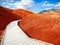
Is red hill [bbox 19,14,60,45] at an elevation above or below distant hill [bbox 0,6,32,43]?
above

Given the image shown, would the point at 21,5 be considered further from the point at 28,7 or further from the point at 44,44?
the point at 44,44

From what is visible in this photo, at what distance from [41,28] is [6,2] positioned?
143 centimetres

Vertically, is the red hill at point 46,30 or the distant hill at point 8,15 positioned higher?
the red hill at point 46,30

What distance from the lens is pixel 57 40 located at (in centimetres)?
179

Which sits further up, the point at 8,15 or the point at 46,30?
the point at 46,30

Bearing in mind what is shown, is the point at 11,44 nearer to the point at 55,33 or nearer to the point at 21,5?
the point at 55,33

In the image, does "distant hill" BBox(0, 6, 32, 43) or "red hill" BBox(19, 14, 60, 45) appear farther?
"distant hill" BBox(0, 6, 32, 43)

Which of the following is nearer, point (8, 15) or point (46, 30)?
point (46, 30)

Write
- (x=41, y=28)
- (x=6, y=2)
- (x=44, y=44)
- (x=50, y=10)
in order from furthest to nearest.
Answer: (x=6, y=2)
(x=50, y=10)
(x=41, y=28)
(x=44, y=44)

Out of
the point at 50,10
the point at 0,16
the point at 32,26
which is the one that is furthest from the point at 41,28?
the point at 0,16

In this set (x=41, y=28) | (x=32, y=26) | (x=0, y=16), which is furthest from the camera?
(x=0, y=16)

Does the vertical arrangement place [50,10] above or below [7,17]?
above

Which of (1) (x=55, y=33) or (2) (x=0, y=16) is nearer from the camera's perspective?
(1) (x=55, y=33)

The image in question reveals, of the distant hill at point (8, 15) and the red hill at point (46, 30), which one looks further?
the distant hill at point (8, 15)
